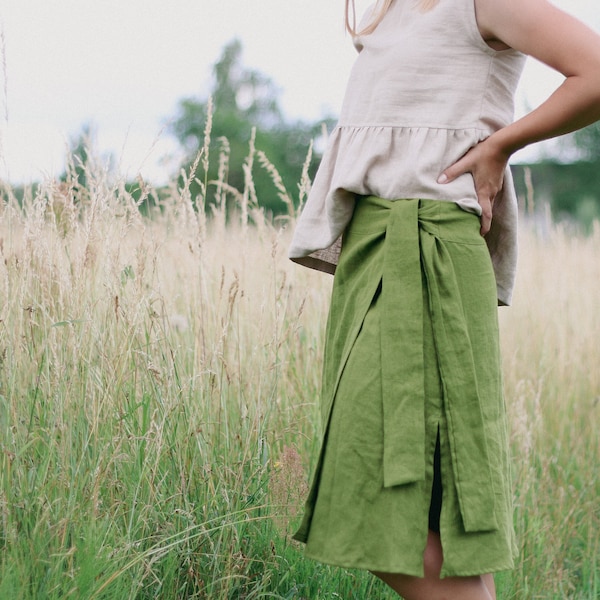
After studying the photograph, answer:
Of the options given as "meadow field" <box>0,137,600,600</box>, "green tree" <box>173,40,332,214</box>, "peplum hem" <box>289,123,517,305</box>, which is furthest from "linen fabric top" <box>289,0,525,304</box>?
"green tree" <box>173,40,332,214</box>

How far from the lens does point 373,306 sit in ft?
4.68

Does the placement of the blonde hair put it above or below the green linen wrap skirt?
above

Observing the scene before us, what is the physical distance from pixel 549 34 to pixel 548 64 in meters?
0.05

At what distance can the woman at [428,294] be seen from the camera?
4.40 feet

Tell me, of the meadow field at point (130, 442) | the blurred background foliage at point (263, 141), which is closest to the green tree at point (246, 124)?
the blurred background foliage at point (263, 141)

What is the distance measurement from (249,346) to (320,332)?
41 cm

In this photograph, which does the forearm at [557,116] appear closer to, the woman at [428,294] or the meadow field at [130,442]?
the woman at [428,294]

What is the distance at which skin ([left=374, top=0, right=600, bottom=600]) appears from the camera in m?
1.34

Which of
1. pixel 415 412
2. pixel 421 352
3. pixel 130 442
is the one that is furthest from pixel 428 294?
pixel 130 442

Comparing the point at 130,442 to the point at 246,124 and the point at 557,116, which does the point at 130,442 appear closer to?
the point at 557,116

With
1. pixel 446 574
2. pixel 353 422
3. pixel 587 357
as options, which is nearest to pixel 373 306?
pixel 353 422

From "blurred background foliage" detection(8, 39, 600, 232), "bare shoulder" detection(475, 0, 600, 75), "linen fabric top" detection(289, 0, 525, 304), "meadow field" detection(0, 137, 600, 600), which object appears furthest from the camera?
"blurred background foliage" detection(8, 39, 600, 232)

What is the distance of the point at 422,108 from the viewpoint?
147cm

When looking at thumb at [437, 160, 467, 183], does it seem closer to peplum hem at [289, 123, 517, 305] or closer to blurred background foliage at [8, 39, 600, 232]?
peplum hem at [289, 123, 517, 305]
